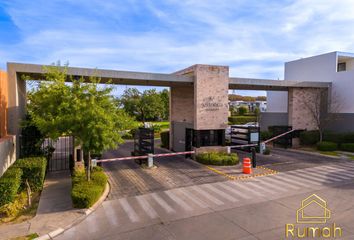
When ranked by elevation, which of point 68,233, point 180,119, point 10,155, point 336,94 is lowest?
point 68,233

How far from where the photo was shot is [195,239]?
6766mm

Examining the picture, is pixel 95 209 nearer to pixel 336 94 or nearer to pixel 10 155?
pixel 10 155

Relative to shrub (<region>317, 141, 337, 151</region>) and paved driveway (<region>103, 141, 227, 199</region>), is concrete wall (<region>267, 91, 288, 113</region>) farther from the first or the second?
paved driveway (<region>103, 141, 227, 199</region>)

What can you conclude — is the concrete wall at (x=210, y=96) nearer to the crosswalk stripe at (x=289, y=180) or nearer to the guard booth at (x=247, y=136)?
the guard booth at (x=247, y=136)

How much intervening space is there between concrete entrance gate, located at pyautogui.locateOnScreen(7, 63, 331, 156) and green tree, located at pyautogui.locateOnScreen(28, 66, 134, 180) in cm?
A: 218

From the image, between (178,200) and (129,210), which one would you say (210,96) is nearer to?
(178,200)

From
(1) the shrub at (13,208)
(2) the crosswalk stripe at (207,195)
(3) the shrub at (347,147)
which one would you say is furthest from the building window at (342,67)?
(1) the shrub at (13,208)

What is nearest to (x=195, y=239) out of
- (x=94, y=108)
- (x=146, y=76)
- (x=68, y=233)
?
(x=68, y=233)

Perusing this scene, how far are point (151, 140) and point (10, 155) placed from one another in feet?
24.3

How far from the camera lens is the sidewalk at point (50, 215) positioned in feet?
24.3

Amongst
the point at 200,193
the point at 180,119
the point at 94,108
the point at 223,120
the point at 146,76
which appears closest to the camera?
the point at 94,108

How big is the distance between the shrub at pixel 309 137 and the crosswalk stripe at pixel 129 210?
18.5 metres

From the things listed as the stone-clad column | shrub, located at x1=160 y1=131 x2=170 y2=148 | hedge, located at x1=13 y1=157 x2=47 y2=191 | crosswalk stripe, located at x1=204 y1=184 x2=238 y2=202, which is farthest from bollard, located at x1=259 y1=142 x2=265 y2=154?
hedge, located at x1=13 y1=157 x2=47 y2=191

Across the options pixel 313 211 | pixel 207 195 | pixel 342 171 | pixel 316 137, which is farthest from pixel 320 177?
pixel 316 137
